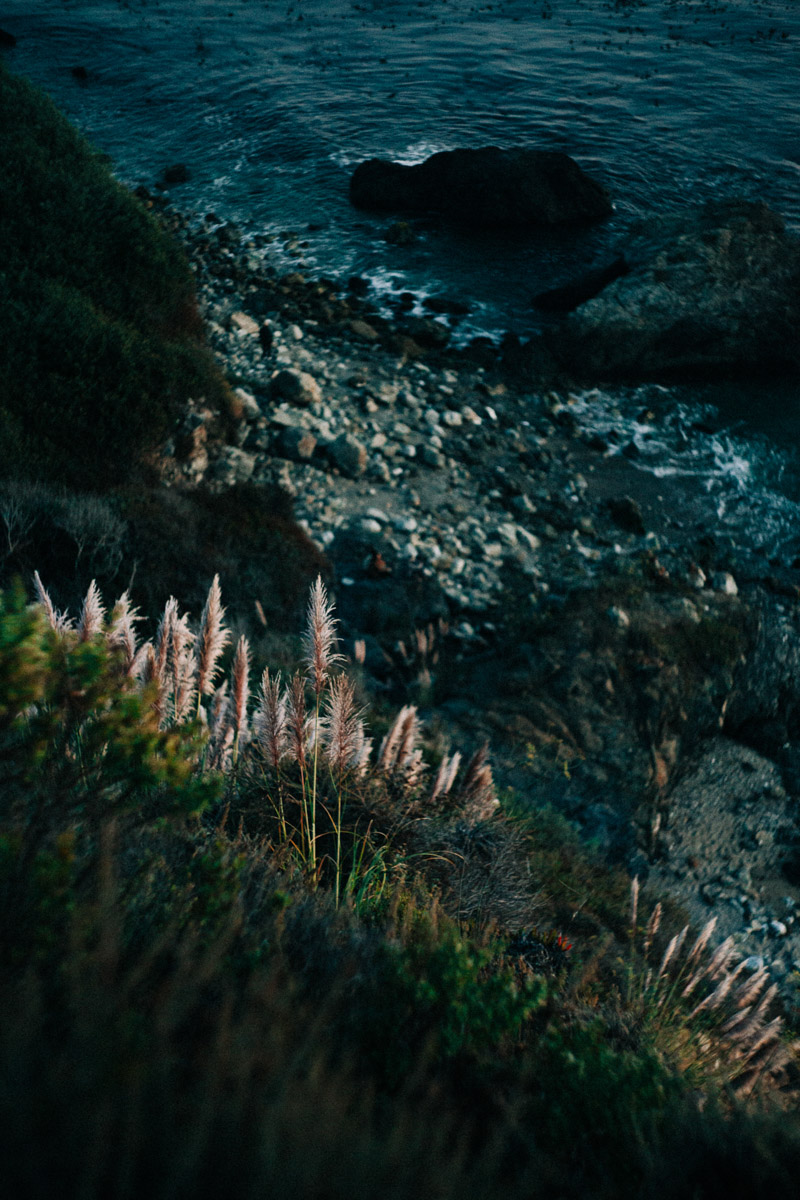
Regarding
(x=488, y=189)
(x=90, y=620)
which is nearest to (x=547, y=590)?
(x=90, y=620)

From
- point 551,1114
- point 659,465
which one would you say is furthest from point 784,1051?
point 659,465

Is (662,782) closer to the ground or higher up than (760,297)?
closer to the ground

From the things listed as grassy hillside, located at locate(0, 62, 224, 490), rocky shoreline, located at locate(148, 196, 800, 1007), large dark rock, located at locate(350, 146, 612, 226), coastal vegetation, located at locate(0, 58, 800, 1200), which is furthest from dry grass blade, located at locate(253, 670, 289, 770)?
large dark rock, located at locate(350, 146, 612, 226)

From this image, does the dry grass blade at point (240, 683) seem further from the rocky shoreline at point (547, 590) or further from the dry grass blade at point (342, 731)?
the rocky shoreline at point (547, 590)

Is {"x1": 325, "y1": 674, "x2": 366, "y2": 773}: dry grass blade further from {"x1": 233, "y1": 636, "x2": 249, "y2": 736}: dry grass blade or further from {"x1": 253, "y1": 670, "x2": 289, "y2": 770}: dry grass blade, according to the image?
{"x1": 233, "y1": 636, "x2": 249, "y2": 736}: dry grass blade

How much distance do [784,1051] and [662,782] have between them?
10.2 feet

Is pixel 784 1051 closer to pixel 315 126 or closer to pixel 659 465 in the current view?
pixel 659 465

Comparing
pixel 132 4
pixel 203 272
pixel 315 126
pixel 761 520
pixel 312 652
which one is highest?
pixel 132 4

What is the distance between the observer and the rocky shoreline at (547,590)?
6559mm

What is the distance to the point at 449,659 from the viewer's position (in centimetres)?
775

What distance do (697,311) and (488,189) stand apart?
8.05 metres

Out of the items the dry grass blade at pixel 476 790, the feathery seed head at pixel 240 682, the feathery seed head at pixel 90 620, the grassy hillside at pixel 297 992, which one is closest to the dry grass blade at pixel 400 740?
the grassy hillside at pixel 297 992

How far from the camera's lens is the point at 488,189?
732 inches

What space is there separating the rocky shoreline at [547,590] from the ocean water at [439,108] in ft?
8.38
